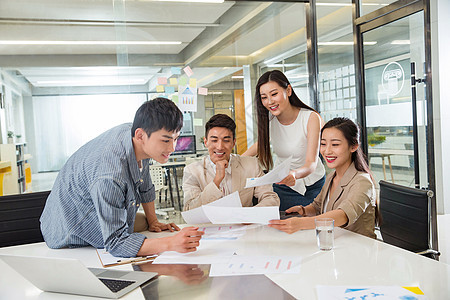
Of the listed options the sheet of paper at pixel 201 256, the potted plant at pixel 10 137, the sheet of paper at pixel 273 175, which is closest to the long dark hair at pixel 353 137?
the sheet of paper at pixel 273 175

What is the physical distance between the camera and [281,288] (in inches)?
47.8

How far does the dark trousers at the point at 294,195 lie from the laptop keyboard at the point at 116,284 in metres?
1.55

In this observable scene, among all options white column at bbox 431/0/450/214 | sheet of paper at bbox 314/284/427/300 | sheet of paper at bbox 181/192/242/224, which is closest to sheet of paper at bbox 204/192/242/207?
sheet of paper at bbox 181/192/242/224

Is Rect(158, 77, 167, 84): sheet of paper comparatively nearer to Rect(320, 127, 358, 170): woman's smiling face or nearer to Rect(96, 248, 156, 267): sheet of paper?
Rect(320, 127, 358, 170): woman's smiling face

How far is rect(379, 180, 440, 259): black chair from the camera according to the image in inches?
72.9

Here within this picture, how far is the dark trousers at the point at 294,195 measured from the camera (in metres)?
2.67

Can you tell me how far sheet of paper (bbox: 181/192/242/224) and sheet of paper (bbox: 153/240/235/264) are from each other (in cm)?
21

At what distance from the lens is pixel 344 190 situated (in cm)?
200

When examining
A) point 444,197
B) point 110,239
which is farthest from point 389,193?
point 444,197

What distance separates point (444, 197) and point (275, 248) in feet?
12.7

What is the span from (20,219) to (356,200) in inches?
63.9

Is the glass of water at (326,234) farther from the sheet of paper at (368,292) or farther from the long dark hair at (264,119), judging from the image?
the long dark hair at (264,119)

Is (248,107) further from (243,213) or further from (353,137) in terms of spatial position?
(243,213)

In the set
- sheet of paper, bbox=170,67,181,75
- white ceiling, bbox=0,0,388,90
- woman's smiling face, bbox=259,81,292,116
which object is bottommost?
woman's smiling face, bbox=259,81,292,116
